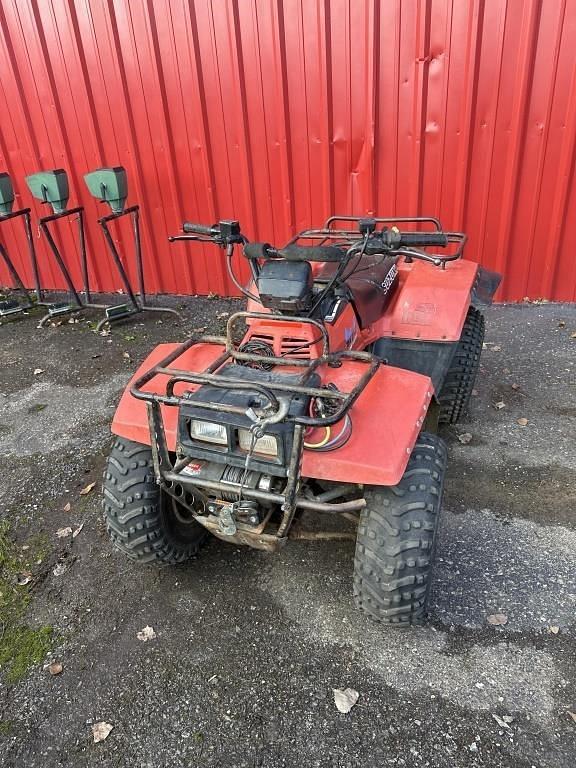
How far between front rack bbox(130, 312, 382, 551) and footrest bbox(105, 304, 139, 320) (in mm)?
3562

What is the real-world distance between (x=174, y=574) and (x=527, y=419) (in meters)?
2.50

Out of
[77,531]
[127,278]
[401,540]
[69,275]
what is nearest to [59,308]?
[69,275]

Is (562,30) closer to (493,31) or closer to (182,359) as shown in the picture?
(493,31)

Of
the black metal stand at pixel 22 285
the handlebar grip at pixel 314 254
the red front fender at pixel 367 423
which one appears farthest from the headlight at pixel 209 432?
the black metal stand at pixel 22 285

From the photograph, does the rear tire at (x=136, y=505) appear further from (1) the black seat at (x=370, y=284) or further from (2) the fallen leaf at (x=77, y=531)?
(1) the black seat at (x=370, y=284)

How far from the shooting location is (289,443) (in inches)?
83.7

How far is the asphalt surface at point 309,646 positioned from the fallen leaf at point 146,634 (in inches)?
1.0

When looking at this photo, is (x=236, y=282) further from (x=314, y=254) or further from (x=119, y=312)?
(x=119, y=312)

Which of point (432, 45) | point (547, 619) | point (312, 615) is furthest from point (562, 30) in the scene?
point (312, 615)

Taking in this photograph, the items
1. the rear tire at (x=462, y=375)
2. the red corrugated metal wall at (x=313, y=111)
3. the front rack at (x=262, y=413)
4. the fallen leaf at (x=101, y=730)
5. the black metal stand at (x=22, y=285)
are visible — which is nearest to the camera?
the front rack at (x=262, y=413)

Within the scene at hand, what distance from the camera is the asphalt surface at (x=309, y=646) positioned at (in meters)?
2.23

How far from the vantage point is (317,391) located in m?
2.09

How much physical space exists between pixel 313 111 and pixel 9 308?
3.82 meters

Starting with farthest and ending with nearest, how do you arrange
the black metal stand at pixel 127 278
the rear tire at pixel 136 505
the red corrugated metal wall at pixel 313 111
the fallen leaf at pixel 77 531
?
1. the black metal stand at pixel 127 278
2. the red corrugated metal wall at pixel 313 111
3. the fallen leaf at pixel 77 531
4. the rear tire at pixel 136 505
